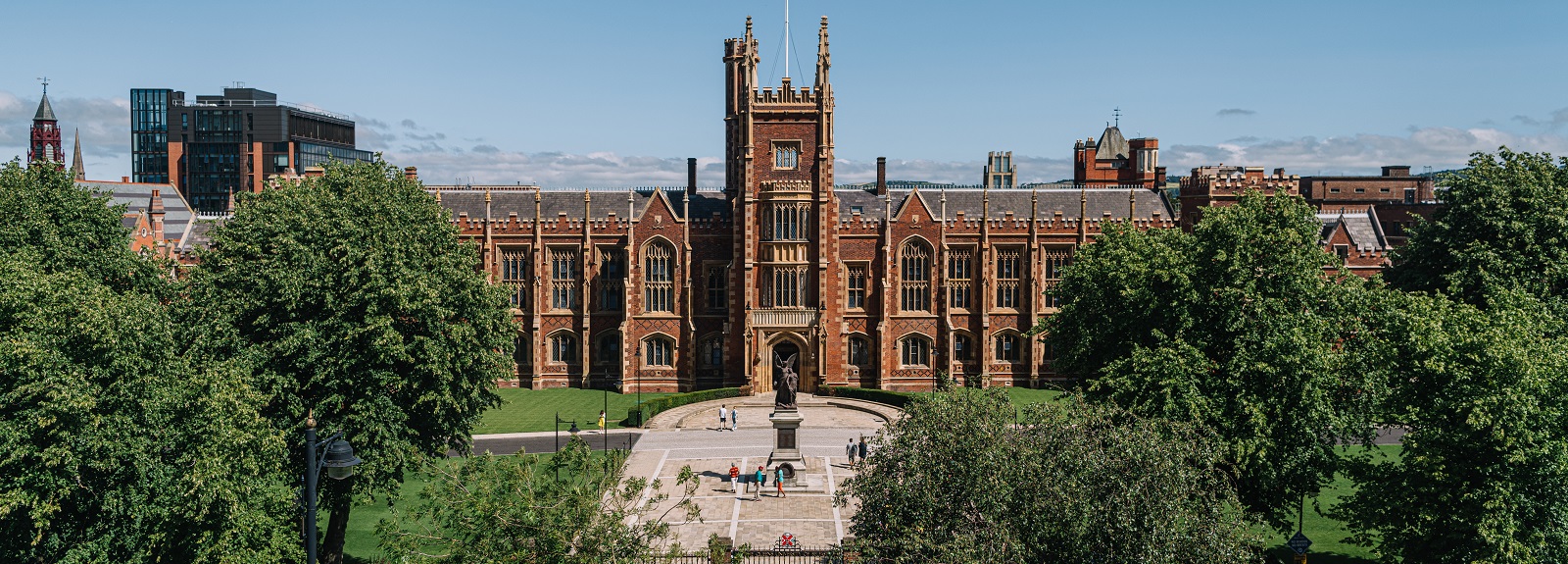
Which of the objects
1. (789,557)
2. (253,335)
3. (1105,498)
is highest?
(253,335)

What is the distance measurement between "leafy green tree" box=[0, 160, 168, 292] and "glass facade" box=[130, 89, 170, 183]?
353ft

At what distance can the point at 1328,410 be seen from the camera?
30.9 m

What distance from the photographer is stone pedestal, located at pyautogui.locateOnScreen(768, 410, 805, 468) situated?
45250 millimetres

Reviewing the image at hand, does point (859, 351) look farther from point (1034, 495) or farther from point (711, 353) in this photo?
point (1034, 495)

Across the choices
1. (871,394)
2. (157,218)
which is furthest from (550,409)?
(157,218)

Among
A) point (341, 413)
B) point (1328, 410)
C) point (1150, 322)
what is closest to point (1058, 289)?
point (1150, 322)

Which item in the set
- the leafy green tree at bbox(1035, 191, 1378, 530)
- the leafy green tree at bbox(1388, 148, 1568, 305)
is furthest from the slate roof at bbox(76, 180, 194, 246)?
the leafy green tree at bbox(1388, 148, 1568, 305)

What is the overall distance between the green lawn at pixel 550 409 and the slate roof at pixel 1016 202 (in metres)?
17.2

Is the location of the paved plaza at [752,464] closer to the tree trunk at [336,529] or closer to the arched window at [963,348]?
the arched window at [963,348]

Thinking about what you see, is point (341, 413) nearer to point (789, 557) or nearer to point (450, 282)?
point (450, 282)

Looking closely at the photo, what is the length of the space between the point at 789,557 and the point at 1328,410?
1579 cm

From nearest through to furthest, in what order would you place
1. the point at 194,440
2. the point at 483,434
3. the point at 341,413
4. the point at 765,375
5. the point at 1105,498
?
the point at 1105,498, the point at 194,440, the point at 341,413, the point at 483,434, the point at 765,375

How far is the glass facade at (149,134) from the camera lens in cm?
14000

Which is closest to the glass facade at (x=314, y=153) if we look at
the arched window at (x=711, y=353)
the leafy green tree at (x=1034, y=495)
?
the arched window at (x=711, y=353)
